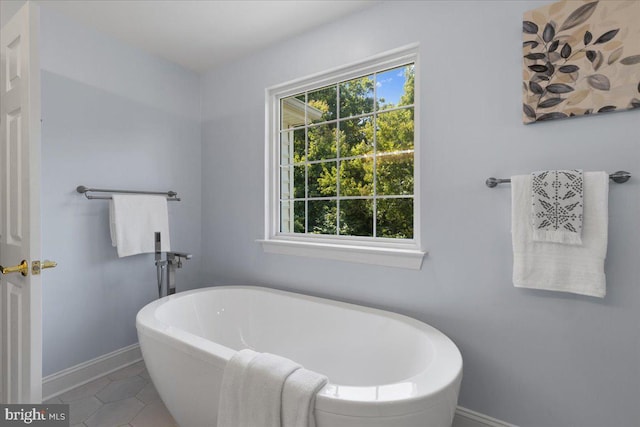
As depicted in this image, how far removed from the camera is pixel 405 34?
1891 mm

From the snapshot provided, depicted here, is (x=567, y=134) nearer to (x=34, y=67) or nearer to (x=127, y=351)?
(x=34, y=67)

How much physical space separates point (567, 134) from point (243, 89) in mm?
2223

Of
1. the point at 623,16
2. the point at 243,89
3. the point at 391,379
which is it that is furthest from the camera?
the point at 243,89

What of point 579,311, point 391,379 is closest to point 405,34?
point 579,311

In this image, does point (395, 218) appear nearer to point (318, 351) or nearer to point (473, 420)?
point (318, 351)

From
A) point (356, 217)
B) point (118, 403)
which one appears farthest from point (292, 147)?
point (118, 403)

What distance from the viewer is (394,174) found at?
2064mm

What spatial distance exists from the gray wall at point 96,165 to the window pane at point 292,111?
929 millimetres

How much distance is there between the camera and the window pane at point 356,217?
217cm

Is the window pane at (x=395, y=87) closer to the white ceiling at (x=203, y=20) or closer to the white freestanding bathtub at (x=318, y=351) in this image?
the white ceiling at (x=203, y=20)

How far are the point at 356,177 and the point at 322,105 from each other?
62 cm

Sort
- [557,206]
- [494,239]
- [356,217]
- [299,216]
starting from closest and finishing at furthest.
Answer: [557,206] → [494,239] → [356,217] → [299,216]

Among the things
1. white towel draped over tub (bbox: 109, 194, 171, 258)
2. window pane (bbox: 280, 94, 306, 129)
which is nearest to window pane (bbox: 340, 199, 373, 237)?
window pane (bbox: 280, 94, 306, 129)

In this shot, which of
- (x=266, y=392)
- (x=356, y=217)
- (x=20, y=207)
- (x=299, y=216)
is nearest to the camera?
(x=266, y=392)
